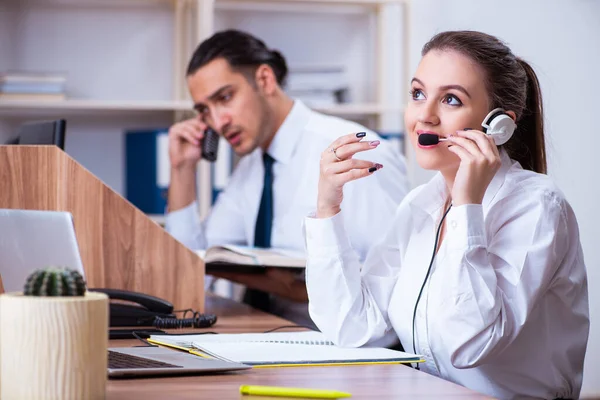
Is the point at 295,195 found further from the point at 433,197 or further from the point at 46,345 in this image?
the point at 46,345

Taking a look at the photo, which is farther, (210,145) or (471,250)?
(210,145)

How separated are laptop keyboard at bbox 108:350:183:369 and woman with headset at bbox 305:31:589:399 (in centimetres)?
42

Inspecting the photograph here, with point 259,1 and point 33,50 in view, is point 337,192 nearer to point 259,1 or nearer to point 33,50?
point 259,1

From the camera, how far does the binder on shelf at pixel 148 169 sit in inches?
133

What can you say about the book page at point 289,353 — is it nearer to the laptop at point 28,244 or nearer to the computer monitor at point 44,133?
the laptop at point 28,244

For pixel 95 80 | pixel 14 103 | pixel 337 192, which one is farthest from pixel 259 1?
pixel 337 192

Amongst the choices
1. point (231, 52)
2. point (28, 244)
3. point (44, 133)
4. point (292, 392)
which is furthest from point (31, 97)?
point (292, 392)

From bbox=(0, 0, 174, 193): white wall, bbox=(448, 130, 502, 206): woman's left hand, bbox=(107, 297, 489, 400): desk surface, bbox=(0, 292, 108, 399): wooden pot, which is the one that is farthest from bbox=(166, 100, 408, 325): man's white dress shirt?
bbox=(0, 292, 108, 399): wooden pot

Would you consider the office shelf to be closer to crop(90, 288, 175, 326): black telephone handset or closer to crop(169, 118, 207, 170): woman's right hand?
crop(169, 118, 207, 170): woman's right hand

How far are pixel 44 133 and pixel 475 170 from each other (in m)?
0.89

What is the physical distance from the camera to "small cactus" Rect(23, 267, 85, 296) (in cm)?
75

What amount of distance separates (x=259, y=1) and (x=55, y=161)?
2257 mm

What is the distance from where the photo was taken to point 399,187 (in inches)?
97.6

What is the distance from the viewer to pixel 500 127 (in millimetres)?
1371
